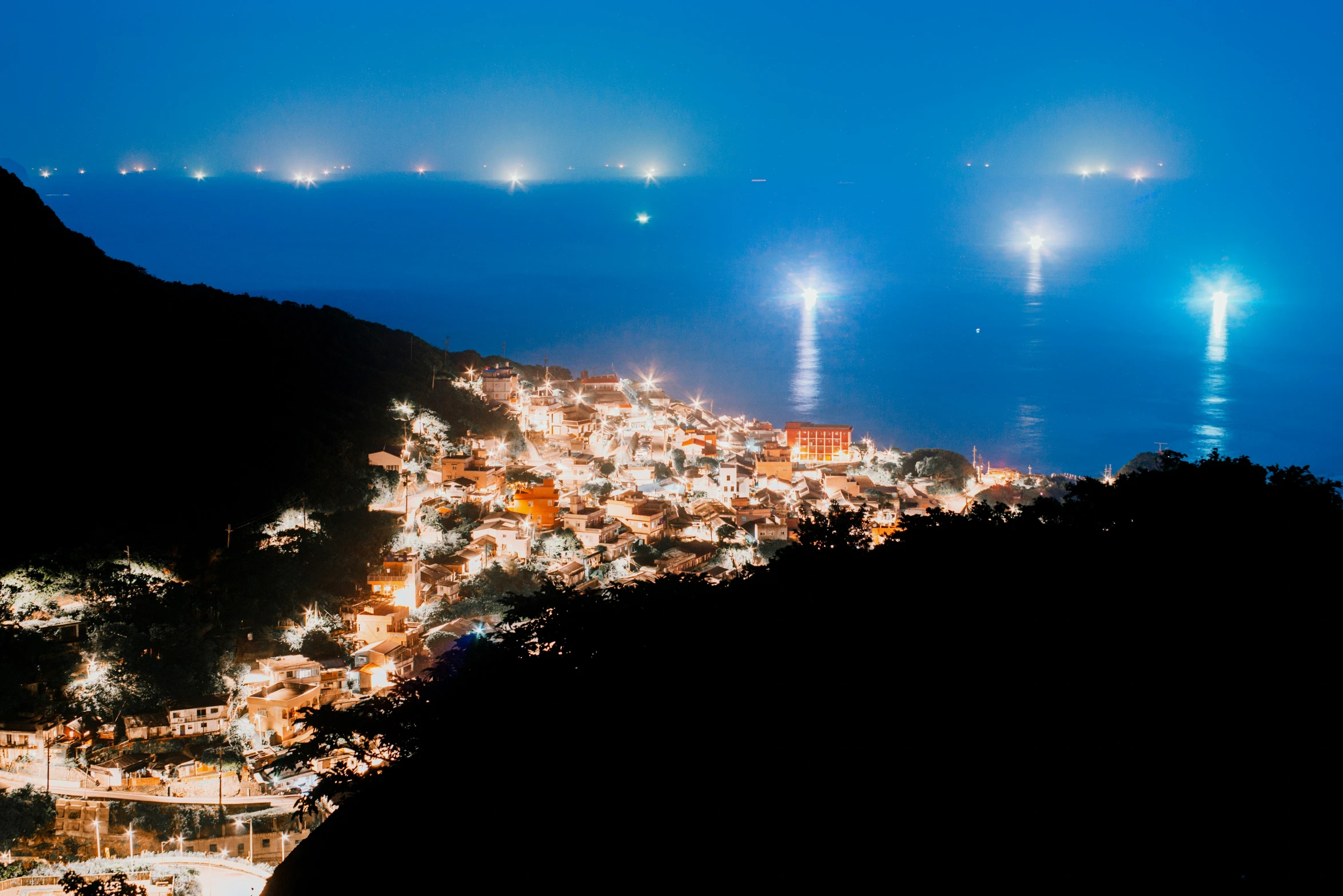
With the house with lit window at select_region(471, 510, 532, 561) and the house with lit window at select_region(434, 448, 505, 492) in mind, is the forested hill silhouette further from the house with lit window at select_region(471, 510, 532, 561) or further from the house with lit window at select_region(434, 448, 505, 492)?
the house with lit window at select_region(471, 510, 532, 561)

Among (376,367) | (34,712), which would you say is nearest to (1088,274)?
(376,367)

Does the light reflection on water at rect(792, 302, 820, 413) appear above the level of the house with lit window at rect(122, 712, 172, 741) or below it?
above

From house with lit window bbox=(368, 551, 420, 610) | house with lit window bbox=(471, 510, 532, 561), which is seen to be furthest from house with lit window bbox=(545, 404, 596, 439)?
house with lit window bbox=(368, 551, 420, 610)

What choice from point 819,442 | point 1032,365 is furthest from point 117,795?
point 1032,365

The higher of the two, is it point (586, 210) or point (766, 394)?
point (586, 210)

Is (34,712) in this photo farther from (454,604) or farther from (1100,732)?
(1100,732)

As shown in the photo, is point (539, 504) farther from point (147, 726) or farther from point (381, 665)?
point (147, 726)
